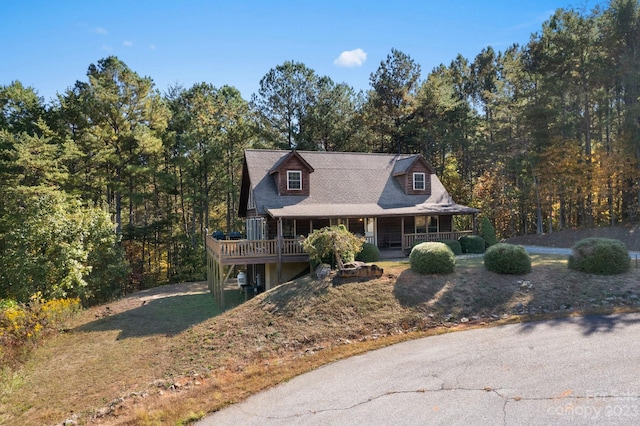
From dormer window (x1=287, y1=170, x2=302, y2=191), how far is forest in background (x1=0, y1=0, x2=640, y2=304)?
9.12m

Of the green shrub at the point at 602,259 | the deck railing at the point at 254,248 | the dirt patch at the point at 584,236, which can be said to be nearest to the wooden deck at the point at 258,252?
the deck railing at the point at 254,248

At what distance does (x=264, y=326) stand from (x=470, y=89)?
39.5m

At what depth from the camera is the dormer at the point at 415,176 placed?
75.0 feet

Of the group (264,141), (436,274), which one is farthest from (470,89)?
(436,274)

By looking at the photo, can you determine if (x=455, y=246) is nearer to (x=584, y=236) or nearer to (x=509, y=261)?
(x=509, y=261)

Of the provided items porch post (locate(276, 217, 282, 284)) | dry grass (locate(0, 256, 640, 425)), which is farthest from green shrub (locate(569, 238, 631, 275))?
porch post (locate(276, 217, 282, 284))

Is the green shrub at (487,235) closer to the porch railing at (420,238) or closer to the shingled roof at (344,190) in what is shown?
the shingled roof at (344,190)

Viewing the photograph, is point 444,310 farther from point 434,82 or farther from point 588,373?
point 434,82

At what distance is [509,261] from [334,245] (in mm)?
6355

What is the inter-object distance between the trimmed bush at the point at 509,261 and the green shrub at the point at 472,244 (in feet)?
25.2

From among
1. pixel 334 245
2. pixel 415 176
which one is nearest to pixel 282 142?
pixel 415 176

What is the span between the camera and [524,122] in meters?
29.5

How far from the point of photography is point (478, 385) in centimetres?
653

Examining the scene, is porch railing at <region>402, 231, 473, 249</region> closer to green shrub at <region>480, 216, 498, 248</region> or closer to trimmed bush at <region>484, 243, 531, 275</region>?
green shrub at <region>480, 216, 498, 248</region>
